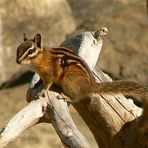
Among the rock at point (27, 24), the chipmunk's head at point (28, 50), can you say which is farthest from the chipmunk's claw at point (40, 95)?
the rock at point (27, 24)

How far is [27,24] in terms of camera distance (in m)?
10.7

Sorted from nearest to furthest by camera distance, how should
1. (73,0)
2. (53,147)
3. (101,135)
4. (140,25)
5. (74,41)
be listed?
(101,135) < (74,41) < (53,147) < (140,25) < (73,0)

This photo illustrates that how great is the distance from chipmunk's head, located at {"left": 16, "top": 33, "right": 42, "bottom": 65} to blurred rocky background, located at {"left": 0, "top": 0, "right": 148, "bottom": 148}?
4517mm

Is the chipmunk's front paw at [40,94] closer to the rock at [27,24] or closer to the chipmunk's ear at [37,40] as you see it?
the chipmunk's ear at [37,40]

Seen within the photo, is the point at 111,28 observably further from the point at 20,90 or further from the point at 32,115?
the point at 32,115

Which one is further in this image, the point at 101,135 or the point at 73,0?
the point at 73,0

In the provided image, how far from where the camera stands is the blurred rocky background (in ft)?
33.6

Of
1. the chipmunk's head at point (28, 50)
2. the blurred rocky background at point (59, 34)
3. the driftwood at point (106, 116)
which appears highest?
the chipmunk's head at point (28, 50)

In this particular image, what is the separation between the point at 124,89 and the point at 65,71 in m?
0.51

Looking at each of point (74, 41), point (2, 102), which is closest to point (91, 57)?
point (74, 41)

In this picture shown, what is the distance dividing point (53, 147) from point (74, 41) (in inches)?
135

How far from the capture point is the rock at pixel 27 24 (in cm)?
1048

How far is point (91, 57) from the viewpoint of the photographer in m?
5.42

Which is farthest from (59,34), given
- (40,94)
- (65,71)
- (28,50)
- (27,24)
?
(40,94)
